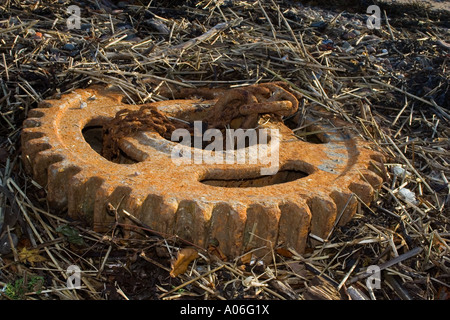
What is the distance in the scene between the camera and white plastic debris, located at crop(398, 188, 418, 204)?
156 inches

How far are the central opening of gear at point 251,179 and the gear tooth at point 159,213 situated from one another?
1.57 feet

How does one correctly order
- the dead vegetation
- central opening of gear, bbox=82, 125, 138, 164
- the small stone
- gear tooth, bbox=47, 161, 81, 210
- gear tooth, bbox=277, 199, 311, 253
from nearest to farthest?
the dead vegetation → gear tooth, bbox=277, 199, 311, 253 → gear tooth, bbox=47, 161, 81, 210 → central opening of gear, bbox=82, 125, 138, 164 → the small stone

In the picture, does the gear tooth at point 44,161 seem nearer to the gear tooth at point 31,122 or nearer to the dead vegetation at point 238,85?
the dead vegetation at point 238,85

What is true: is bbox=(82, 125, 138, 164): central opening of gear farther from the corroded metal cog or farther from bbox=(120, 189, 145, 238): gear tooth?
bbox=(120, 189, 145, 238): gear tooth

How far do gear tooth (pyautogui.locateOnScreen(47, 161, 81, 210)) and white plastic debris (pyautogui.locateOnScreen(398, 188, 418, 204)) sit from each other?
2.08 metres

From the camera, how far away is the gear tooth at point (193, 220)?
3193mm

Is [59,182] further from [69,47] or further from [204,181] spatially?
[69,47]

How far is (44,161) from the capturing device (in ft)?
11.8

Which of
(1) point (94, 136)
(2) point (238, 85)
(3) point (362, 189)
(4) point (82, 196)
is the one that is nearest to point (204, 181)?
(4) point (82, 196)

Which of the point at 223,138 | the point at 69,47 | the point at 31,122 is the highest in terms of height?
the point at 69,47

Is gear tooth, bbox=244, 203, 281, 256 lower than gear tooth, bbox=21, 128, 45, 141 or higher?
lower

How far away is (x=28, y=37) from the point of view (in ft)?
17.0

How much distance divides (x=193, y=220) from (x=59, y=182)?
86cm

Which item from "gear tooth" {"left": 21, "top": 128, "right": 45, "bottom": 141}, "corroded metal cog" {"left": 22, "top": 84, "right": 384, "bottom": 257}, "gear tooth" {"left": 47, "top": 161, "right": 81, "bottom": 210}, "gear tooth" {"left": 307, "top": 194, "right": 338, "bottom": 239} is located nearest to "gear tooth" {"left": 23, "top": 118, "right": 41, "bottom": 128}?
"corroded metal cog" {"left": 22, "top": 84, "right": 384, "bottom": 257}
